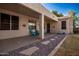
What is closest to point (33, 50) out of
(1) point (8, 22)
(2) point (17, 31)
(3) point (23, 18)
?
(1) point (8, 22)

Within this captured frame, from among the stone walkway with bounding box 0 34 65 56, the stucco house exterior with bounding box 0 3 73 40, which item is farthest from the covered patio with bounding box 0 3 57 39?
the stone walkway with bounding box 0 34 65 56

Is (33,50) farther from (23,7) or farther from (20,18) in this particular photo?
(20,18)

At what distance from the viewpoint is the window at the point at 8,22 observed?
1032 cm

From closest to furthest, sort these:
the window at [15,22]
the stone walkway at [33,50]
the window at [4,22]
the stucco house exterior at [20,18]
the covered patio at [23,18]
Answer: the stone walkway at [33,50] < the stucco house exterior at [20,18] < the covered patio at [23,18] < the window at [4,22] < the window at [15,22]

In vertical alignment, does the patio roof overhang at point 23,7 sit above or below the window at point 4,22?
above

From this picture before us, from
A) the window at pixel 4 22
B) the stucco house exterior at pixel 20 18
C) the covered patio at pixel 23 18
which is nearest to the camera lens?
the stucco house exterior at pixel 20 18

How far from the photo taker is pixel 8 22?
11086mm

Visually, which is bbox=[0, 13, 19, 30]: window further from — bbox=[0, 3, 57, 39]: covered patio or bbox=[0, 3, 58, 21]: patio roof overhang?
bbox=[0, 3, 58, 21]: patio roof overhang

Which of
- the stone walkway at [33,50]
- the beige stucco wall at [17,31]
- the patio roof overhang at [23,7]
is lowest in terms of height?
the stone walkway at [33,50]

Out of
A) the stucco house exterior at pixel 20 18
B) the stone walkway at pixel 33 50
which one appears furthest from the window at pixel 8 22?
the stone walkway at pixel 33 50

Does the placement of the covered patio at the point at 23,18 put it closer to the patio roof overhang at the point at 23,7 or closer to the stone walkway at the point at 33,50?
the patio roof overhang at the point at 23,7

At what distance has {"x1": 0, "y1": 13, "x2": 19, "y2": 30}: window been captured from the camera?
10317 millimetres

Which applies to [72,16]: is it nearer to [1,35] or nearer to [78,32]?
[78,32]

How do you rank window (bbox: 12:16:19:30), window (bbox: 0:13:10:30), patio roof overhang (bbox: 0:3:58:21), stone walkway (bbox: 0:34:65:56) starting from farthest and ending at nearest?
window (bbox: 12:16:19:30)
window (bbox: 0:13:10:30)
patio roof overhang (bbox: 0:3:58:21)
stone walkway (bbox: 0:34:65:56)
